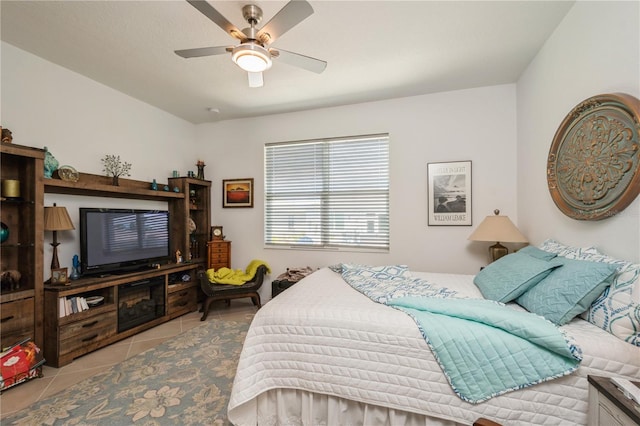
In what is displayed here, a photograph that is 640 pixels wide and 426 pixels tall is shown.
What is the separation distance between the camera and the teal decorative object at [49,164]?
97.4 inches

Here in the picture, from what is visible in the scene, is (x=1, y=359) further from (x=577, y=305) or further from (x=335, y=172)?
(x=577, y=305)

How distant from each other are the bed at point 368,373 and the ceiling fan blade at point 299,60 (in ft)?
5.51

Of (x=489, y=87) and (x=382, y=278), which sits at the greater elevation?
(x=489, y=87)

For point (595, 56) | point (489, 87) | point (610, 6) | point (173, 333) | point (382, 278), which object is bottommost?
point (173, 333)

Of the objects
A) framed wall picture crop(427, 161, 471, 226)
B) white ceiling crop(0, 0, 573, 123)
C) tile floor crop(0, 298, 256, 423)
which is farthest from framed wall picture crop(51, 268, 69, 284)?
framed wall picture crop(427, 161, 471, 226)

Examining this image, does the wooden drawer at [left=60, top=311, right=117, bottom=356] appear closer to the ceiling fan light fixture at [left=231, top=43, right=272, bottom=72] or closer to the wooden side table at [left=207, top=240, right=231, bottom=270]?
the wooden side table at [left=207, top=240, right=231, bottom=270]

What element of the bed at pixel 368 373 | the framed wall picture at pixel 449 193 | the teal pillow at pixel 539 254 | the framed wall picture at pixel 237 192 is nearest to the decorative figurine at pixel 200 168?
the framed wall picture at pixel 237 192

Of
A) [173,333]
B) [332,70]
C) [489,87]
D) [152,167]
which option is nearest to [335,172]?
[332,70]

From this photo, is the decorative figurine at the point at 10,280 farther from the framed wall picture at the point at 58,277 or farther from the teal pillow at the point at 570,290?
the teal pillow at the point at 570,290

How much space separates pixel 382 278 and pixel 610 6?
2.21 meters

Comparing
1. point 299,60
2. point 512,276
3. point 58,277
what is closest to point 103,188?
point 58,277

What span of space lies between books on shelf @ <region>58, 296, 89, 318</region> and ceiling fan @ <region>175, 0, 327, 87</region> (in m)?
2.30

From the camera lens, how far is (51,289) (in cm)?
227

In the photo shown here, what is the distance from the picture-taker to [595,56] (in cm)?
166
